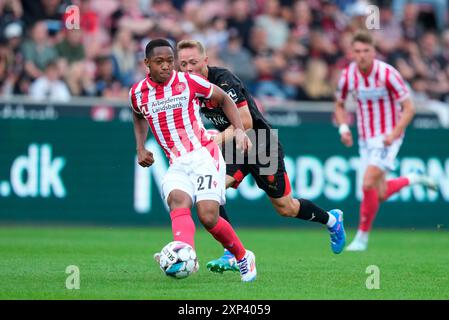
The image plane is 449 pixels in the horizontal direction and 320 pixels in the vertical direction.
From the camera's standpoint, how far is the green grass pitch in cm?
757

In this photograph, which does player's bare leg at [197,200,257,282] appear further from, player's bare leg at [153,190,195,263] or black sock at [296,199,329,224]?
black sock at [296,199,329,224]

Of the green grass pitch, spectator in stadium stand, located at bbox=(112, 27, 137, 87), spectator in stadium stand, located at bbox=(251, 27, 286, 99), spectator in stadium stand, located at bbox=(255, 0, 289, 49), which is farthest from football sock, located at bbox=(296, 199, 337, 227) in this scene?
spectator in stadium stand, located at bbox=(255, 0, 289, 49)

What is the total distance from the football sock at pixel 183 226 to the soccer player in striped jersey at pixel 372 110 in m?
4.56

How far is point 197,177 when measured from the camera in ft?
27.5

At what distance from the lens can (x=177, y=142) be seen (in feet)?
28.0

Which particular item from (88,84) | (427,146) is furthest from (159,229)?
(427,146)

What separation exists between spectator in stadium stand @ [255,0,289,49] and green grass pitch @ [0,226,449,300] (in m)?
5.63

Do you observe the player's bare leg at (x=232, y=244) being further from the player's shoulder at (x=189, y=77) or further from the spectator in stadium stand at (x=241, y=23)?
the spectator in stadium stand at (x=241, y=23)

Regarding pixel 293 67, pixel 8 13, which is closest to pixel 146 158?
pixel 8 13

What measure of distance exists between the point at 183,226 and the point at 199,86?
118 cm

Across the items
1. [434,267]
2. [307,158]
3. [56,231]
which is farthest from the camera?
[307,158]

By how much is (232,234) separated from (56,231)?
678 cm

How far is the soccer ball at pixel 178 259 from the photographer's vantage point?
786cm
